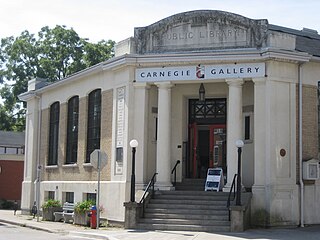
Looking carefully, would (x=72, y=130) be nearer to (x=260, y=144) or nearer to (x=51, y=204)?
(x=51, y=204)

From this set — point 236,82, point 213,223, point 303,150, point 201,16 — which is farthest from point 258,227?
point 201,16

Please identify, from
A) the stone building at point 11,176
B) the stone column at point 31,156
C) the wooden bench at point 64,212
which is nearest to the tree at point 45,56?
the stone building at point 11,176

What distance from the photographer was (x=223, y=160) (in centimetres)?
2403

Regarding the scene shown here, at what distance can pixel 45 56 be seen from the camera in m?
55.6

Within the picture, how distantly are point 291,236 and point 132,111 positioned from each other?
7.95 m

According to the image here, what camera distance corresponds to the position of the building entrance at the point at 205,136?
24.2 m

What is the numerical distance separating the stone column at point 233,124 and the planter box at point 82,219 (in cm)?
567

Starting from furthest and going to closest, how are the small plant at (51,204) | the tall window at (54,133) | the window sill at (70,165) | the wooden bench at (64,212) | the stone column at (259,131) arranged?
the tall window at (54,133) → the window sill at (70,165) → the small plant at (51,204) → the wooden bench at (64,212) → the stone column at (259,131)

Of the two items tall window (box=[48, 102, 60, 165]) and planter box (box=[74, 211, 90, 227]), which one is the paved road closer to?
planter box (box=[74, 211, 90, 227])

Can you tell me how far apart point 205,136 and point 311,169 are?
4.94m

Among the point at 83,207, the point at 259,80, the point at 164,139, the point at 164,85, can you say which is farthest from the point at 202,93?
the point at 83,207

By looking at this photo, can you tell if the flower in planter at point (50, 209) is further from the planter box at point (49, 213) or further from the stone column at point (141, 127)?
the stone column at point (141, 127)

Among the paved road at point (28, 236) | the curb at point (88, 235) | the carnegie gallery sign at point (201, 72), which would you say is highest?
the carnegie gallery sign at point (201, 72)

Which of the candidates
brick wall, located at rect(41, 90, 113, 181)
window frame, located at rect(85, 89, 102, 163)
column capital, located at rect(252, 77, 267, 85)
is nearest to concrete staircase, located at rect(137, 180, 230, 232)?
brick wall, located at rect(41, 90, 113, 181)
